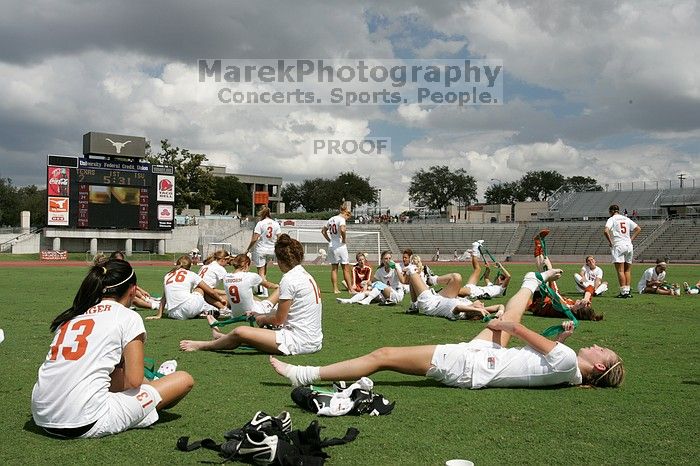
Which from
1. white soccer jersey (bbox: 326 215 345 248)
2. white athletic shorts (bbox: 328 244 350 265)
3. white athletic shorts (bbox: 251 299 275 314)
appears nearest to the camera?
white athletic shorts (bbox: 251 299 275 314)

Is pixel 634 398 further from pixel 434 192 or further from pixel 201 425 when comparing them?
pixel 434 192

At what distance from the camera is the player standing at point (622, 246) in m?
15.5

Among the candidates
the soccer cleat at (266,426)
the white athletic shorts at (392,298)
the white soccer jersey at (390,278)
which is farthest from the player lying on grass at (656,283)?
the soccer cleat at (266,426)

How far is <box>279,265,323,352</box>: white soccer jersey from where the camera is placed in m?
7.05

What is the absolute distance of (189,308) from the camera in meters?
11.0

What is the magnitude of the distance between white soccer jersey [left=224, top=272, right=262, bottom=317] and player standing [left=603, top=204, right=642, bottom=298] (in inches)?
374

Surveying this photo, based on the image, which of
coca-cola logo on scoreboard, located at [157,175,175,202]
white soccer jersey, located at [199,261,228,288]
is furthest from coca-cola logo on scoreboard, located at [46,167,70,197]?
white soccer jersey, located at [199,261,228,288]

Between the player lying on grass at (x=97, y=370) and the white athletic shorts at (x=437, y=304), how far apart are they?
704cm

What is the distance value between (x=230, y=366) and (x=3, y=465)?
10.2ft

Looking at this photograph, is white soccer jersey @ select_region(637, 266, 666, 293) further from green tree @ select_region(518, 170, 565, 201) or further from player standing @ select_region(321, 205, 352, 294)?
green tree @ select_region(518, 170, 565, 201)

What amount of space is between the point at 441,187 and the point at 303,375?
363 ft

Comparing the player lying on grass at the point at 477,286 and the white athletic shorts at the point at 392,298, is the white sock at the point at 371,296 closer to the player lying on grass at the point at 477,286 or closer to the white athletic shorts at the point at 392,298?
the white athletic shorts at the point at 392,298

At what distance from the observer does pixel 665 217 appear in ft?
202

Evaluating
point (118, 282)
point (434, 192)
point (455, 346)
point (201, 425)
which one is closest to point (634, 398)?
point (455, 346)
